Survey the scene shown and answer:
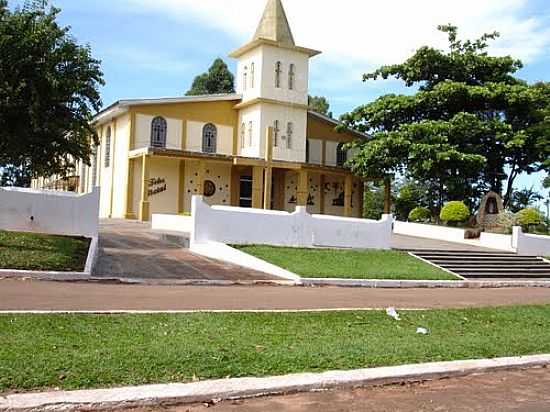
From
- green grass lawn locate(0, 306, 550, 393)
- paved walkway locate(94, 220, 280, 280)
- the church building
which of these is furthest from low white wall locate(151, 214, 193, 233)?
green grass lawn locate(0, 306, 550, 393)

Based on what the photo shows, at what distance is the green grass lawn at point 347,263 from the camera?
15287 mm

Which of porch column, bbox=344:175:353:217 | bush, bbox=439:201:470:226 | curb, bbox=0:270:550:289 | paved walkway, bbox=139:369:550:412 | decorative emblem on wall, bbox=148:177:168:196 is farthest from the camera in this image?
porch column, bbox=344:175:353:217

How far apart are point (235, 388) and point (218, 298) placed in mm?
5347

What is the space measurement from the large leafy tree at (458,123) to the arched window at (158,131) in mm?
9290

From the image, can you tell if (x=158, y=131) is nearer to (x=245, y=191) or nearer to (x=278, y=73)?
(x=245, y=191)

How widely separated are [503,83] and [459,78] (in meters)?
2.17

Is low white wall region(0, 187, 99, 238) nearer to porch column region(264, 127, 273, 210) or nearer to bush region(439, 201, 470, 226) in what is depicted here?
porch column region(264, 127, 273, 210)

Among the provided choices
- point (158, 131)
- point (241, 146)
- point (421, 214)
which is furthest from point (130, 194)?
point (421, 214)

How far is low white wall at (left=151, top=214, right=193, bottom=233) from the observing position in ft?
78.6

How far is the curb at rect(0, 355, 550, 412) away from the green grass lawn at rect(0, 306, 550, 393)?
0.20 meters

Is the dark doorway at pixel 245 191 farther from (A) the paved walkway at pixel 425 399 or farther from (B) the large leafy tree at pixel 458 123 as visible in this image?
(A) the paved walkway at pixel 425 399

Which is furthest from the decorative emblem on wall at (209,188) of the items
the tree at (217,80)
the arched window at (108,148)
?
the tree at (217,80)

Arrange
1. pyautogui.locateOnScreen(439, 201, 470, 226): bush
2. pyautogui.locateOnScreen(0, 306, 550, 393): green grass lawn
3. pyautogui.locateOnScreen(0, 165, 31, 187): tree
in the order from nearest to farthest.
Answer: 1. pyautogui.locateOnScreen(0, 306, 550, 393): green grass lawn
2. pyautogui.locateOnScreen(0, 165, 31, 187): tree
3. pyautogui.locateOnScreen(439, 201, 470, 226): bush

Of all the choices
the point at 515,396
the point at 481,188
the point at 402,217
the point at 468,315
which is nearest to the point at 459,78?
the point at 481,188
